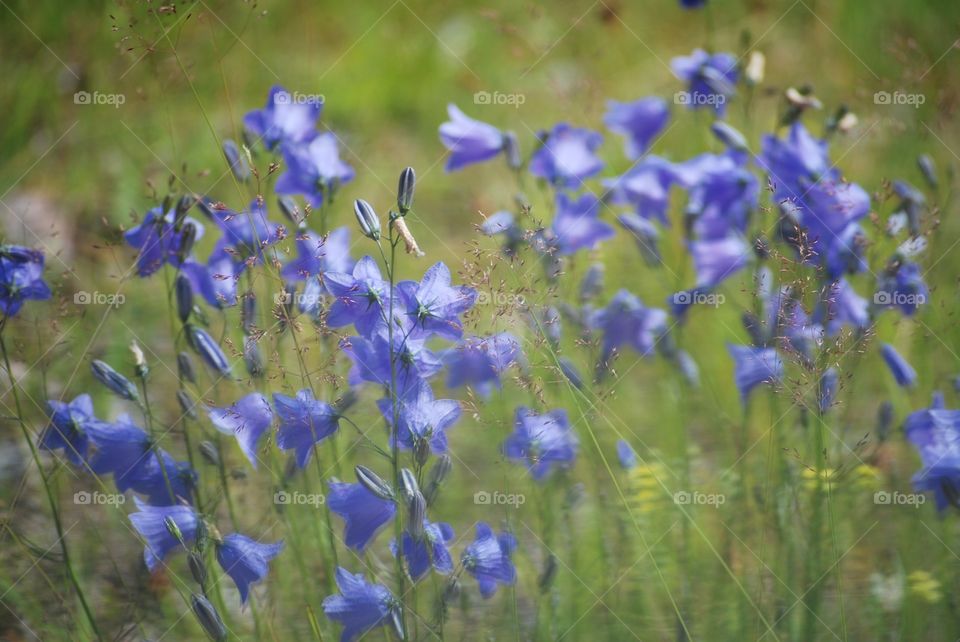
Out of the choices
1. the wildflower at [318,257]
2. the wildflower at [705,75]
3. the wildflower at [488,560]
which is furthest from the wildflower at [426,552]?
the wildflower at [705,75]

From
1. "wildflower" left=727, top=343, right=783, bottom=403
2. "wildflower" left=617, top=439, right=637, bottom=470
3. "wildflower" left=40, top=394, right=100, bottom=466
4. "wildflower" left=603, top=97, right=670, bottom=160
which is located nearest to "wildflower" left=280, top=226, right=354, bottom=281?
"wildflower" left=40, top=394, right=100, bottom=466

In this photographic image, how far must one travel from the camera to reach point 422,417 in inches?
66.0

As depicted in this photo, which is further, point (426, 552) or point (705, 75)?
point (705, 75)

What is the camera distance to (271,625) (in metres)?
2.02

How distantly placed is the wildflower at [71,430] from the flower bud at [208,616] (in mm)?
451

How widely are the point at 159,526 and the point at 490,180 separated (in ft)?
9.01

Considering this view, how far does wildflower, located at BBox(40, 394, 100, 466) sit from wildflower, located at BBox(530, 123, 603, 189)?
1.24 metres

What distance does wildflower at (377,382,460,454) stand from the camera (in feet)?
5.47

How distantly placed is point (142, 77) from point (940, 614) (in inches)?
138

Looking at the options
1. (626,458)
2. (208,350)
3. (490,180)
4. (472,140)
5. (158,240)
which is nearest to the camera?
(208,350)

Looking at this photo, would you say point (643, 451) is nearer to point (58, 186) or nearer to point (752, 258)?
point (752, 258)
